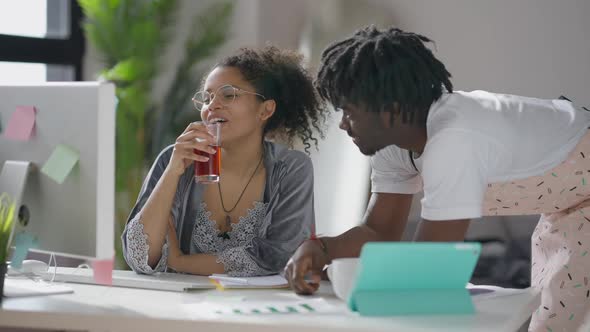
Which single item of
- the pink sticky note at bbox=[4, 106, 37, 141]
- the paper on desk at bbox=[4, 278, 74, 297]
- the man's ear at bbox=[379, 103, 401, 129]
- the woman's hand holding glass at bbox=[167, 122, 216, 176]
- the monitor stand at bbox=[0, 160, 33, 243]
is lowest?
the paper on desk at bbox=[4, 278, 74, 297]

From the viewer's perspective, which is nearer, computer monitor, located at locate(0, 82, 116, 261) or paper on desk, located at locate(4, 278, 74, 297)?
computer monitor, located at locate(0, 82, 116, 261)

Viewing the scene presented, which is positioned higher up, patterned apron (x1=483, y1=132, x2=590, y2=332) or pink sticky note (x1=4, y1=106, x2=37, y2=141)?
pink sticky note (x1=4, y1=106, x2=37, y2=141)

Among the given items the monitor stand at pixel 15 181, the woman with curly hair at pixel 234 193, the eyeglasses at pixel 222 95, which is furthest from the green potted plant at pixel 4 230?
the eyeglasses at pixel 222 95

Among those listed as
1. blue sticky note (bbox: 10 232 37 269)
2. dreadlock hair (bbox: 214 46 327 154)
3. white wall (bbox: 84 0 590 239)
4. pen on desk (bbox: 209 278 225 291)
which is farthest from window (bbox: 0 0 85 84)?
pen on desk (bbox: 209 278 225 291)

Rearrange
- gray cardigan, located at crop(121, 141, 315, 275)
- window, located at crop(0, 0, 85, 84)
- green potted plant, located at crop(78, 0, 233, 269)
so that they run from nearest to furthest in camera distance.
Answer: gray cardigan, located at crop(121, 141, 315, 275)
window, located at crop(0, 0, 85, 84)
green potted plant, located at crop(78, 0, 233, 269)

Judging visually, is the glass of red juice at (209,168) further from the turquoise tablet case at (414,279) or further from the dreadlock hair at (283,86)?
the turquoise tablet case at (414,279)

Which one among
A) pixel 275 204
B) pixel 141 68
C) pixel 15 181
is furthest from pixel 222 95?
pixel 141 68

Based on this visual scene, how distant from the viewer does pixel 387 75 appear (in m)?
1.84

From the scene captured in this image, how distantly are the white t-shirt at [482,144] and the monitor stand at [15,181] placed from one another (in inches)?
32.8

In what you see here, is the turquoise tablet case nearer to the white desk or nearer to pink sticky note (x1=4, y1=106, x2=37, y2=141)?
the white desk

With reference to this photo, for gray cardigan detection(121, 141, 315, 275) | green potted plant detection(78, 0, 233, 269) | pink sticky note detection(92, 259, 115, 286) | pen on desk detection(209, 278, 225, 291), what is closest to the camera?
pink sticky note detection(92, 259, 115, 286)

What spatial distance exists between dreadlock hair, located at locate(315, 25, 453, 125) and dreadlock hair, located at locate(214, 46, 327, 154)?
0.57 m

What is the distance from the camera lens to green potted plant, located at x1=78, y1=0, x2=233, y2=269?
5062 mm

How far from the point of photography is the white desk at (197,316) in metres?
1.57
